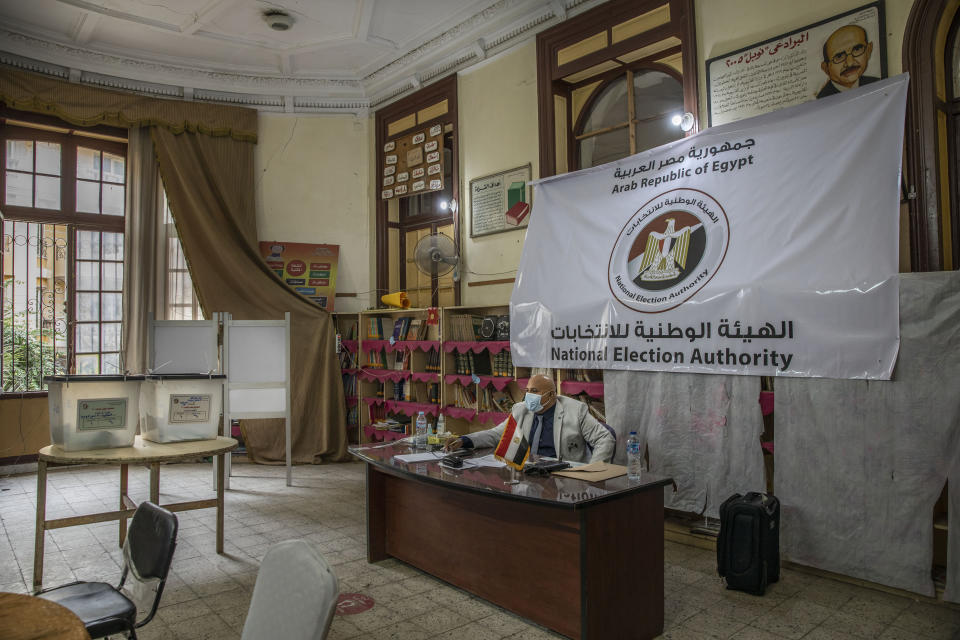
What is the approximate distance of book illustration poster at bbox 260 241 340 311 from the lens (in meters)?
7.64

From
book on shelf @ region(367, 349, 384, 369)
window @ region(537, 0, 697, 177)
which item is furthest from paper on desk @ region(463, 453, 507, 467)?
book on shelf @ region(367, 349, 384, 369)

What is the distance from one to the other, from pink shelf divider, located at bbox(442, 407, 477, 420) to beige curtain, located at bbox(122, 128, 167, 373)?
11.4 feet

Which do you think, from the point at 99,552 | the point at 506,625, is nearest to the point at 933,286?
the point at 506,625

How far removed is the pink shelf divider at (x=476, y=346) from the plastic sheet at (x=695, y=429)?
127 centimetres

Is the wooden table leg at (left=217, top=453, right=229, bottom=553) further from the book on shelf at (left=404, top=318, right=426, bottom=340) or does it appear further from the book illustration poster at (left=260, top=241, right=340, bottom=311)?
the book illustration poster at (left=260, top=241, right=340, bottom=311)

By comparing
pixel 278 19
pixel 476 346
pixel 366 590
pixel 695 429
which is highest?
pixel 278 19

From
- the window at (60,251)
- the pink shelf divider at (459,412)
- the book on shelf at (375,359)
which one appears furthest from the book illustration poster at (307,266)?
the pink shelf divider at (459,412)

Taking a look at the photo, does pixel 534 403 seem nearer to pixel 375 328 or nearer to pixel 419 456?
pixel 419 456

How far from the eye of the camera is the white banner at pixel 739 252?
11.3 feet

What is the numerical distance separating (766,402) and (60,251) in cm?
729

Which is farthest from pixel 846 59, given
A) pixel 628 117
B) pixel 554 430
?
pixel 554 430

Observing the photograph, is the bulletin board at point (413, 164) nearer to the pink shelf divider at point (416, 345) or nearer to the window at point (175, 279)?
the pink shelf divider at point (416, 345)

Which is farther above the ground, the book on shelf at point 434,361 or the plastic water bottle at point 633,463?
the book on shelf at point 434,361

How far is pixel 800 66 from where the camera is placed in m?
4.05
